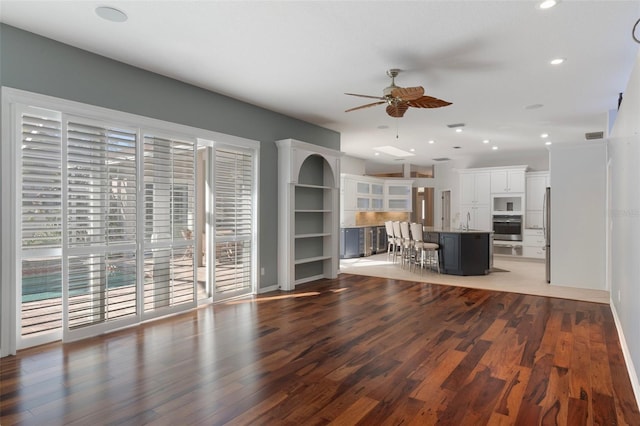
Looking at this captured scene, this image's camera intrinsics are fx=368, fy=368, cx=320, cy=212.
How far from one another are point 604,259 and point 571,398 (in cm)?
440

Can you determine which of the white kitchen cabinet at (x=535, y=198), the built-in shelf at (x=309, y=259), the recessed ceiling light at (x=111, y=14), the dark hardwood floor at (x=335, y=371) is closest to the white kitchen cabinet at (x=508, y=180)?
the white kitchen cabinet at (x=535, y=198)

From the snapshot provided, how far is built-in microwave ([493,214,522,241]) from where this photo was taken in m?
9.70

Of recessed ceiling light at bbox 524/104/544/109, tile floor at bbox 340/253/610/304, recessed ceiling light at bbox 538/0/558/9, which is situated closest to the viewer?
recessed ceiling light at bbox 538/0/558/9

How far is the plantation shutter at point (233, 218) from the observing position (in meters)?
5.23

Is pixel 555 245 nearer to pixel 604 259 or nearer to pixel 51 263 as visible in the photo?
pixel 604 259

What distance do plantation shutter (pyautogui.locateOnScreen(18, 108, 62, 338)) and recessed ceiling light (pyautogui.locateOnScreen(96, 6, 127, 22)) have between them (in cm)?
115

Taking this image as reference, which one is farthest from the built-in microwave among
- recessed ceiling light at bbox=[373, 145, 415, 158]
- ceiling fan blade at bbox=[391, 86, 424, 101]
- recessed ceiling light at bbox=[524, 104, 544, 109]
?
ceiling fan blade at bbox=[391, 86, 424, 101]

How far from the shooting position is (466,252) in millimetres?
7371

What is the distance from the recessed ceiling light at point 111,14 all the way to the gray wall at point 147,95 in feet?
2.85

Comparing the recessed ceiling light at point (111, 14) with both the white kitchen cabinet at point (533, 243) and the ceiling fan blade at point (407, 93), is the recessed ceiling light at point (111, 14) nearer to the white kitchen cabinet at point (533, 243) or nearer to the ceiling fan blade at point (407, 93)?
the ceiling fan blade at point (407, 93)

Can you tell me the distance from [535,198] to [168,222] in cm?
923

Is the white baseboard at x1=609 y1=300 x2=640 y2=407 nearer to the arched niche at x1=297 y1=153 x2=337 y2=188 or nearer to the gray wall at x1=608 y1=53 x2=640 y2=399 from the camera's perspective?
the gray wall at x1=608 y1=53 x2=640 y2=399

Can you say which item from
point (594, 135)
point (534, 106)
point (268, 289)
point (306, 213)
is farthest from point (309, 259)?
point (594, 135)

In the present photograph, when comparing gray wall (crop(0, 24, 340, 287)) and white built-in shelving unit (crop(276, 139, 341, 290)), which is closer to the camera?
gray wall (crop(0, 24, 340, 287))
